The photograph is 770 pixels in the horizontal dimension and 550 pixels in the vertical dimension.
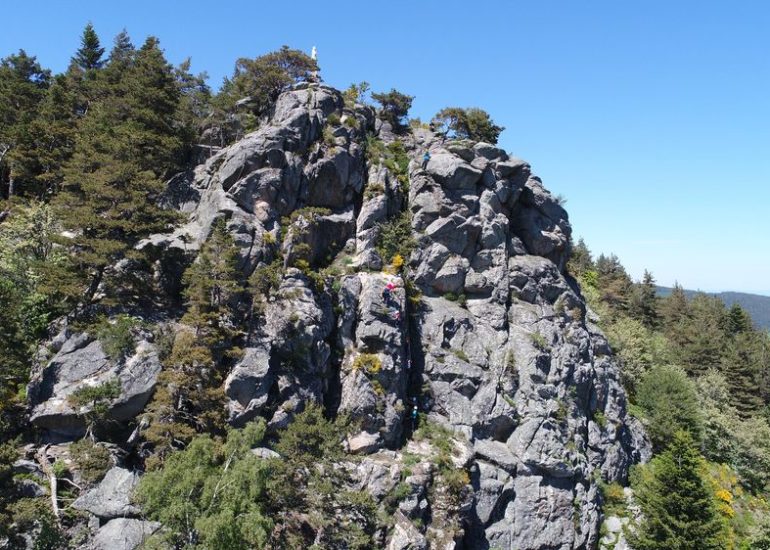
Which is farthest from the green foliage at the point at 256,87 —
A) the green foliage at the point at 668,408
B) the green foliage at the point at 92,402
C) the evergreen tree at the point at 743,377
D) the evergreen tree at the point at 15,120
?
the evergreen tree at the point at 743,377

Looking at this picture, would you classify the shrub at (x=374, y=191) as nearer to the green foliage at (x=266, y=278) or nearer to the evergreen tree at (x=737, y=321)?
the green foliage at (x=266, y=278)

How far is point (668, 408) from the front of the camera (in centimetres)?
4681

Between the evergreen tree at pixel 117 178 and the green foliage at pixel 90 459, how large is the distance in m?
9.57

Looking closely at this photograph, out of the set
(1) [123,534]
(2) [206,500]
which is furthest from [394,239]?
(1) [123,534]

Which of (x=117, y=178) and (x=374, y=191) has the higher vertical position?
(x=374, y=191)

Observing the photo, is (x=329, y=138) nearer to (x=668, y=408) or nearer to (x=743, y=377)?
(x=668, y=408)

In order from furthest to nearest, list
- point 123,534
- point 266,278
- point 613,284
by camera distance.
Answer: point 613,284, point 266,278, point 123,534

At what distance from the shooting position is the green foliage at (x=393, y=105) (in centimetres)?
4978

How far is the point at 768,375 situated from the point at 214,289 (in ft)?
287

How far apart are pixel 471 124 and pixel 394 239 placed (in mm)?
17870

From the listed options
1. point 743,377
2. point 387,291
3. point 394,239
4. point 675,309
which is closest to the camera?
point 387,291

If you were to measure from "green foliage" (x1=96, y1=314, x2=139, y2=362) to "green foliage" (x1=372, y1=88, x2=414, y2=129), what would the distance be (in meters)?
34.4

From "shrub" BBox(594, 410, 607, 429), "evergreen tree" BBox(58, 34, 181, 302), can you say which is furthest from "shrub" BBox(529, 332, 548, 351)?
"evergreen tree" BBox(58, 34, 181, 302)

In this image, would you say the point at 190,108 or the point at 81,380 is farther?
the point at 190,108
